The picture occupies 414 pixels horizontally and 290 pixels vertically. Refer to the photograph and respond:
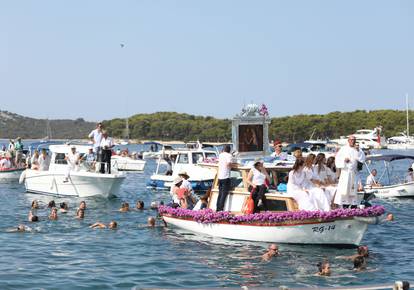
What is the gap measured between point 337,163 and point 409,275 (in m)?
4.05

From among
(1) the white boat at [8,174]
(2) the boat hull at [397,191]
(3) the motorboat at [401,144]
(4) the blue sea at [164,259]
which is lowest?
(4) the blue sea at [164,259]

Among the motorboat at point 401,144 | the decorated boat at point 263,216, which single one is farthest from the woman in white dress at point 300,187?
the motorboat at point 401,144

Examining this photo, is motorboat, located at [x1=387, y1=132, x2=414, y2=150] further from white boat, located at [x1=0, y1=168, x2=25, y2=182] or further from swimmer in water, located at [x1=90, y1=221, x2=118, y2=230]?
swimmer in water, located at [x1=90, y1=221, x2=118, y2=230]

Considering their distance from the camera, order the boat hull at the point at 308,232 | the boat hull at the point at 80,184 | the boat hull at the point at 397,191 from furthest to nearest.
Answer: the boat hull at the point at 397,191
the boat hull at the point at 80,184
the boat hull at the point at 308,232

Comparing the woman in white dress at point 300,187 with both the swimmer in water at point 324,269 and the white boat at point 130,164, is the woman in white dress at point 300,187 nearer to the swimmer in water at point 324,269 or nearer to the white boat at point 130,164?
the swimmer in water at point 324,269

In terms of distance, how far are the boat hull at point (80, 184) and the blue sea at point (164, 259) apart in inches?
309

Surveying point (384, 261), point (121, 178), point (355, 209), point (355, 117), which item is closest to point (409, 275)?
point (384, 261)

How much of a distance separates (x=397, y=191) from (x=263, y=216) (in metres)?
18.2

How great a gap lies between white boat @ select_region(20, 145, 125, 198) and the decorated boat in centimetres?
1183

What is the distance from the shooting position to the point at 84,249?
74.0 ft

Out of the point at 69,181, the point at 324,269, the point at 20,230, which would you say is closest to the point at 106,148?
the point at 69,181

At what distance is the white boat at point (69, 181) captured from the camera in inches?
1463

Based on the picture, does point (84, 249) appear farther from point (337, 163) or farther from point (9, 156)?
point (9, 156)

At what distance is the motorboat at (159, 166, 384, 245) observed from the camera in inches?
839
